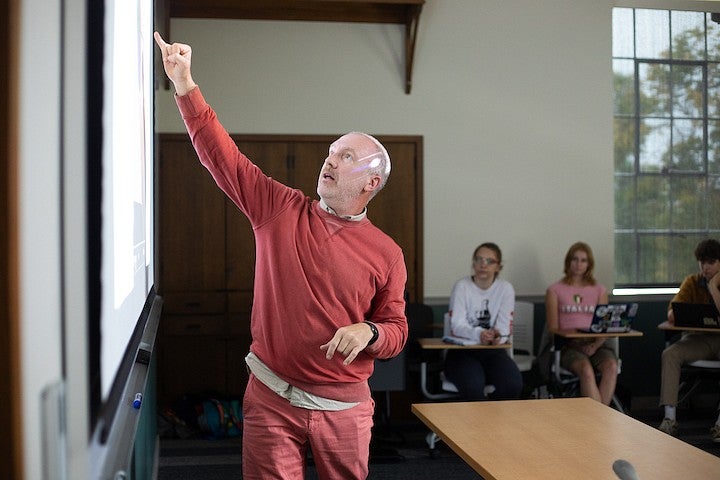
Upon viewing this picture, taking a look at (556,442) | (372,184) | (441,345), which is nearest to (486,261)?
(441,345)

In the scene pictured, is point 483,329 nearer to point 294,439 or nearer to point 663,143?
point 663,143

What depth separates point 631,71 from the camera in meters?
6.49

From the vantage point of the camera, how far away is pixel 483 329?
491 cm

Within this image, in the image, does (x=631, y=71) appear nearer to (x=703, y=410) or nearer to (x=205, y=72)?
(x=703, y=410)

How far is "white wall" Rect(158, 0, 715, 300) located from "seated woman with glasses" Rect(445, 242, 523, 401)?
0.89 metres

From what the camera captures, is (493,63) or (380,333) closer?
(380,333)

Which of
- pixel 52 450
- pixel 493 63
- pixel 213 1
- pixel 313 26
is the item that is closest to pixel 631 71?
pixel 493 63

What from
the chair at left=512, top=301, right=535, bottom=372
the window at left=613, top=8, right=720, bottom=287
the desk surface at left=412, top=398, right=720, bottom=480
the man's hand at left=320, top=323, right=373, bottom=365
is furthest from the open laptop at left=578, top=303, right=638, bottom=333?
the man's hand at left=320, top=323, right=373, bottom=365

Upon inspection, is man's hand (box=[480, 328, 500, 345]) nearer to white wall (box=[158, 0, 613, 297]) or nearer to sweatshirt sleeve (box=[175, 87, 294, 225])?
white wall (box=[158, 0, 613, 297])

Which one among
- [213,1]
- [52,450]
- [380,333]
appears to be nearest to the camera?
[52,450]

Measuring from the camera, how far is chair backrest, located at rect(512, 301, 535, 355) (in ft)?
18.7

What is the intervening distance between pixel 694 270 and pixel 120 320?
612 cm

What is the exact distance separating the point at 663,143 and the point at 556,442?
4.89 metres

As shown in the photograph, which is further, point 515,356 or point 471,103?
point 471,103
